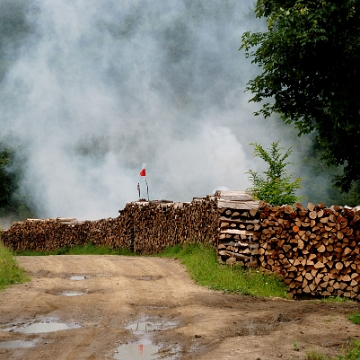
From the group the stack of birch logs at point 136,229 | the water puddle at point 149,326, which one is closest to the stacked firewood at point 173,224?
the stack of birch logs at point 136,229

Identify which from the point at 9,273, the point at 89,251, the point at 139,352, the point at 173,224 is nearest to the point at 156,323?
the point at 139,352

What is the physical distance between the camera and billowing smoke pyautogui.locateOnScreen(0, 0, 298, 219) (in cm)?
4197

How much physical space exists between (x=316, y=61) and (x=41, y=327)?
8211 mm

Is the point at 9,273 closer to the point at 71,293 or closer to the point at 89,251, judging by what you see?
the point at 71,293

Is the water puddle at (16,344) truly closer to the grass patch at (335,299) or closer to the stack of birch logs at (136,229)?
the grass patch at (335,299)

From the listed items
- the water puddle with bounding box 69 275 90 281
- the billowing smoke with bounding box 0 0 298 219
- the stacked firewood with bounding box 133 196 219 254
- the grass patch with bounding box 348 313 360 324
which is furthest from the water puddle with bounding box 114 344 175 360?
the billowing smoke with bounding box 0 0 298 219

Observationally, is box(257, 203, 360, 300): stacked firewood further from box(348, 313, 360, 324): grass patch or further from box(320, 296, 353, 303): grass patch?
box(348, 313, 360, 324): grass patch

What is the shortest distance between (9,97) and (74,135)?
28.9ft

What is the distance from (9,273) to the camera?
971cm

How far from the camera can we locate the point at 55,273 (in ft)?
35.5

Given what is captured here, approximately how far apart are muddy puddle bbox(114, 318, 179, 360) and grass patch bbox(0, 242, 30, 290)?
3458 mm

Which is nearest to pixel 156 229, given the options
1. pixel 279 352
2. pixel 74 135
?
pixel 279 352

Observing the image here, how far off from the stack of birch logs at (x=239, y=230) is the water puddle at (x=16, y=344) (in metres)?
5.05

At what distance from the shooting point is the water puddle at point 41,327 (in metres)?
6.14
